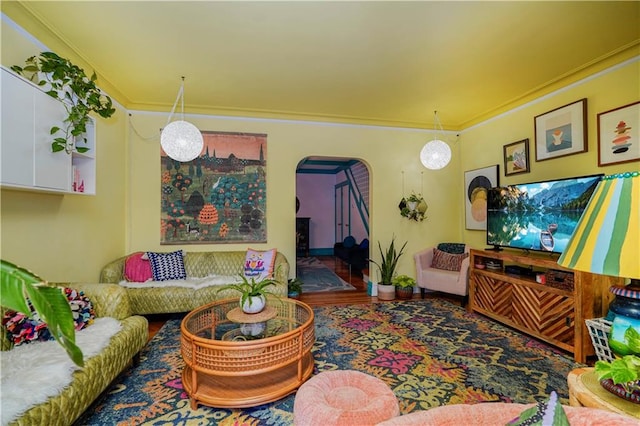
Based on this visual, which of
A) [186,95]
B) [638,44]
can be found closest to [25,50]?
[186,95]

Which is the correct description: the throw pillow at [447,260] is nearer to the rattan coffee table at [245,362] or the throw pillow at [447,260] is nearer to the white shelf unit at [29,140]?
the rattan coffee table at [245,362]

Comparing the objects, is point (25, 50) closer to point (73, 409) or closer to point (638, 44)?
point (73, 409)

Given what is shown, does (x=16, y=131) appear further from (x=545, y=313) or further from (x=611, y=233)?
(x=545, y=313)

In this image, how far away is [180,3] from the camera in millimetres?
2018

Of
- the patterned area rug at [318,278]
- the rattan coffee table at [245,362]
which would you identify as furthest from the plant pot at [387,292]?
the rattan coffee table at [245,362]

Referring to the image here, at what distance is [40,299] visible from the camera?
561mm

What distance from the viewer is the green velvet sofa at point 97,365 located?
136cm

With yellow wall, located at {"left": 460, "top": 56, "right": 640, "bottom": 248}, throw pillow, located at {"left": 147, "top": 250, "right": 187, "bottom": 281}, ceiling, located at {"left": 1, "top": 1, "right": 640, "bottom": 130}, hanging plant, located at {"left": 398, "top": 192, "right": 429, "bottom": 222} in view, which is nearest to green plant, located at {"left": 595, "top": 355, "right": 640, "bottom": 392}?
ceiling, located at {"left": 1, "top": 1, "right": 640, "bottom": 130}

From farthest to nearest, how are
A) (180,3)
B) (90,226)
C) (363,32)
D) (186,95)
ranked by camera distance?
1. (186,95)
2. (90,226)
3. (363,32)
4. (180,3)

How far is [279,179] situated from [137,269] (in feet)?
7.24

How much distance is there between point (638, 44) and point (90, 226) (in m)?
5.64

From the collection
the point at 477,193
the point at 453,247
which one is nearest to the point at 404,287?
the point at 453,247

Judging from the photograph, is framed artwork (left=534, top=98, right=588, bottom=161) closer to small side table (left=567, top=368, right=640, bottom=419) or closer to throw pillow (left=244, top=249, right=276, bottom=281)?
small side table (left=567, top=368, right=640, bottom=419)

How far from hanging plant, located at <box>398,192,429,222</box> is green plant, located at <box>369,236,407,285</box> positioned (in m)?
0.45
